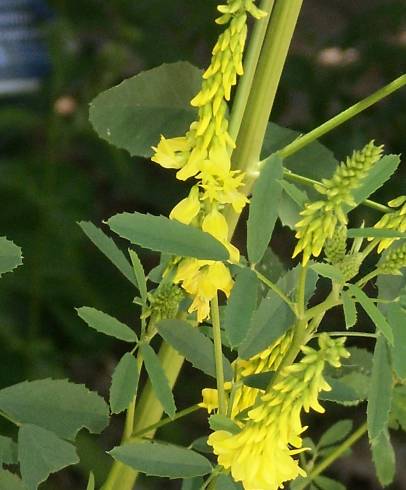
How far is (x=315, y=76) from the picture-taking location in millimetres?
1242

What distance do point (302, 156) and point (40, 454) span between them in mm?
253

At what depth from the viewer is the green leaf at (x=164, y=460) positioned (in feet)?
1.35

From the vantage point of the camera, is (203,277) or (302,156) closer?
(203,277)

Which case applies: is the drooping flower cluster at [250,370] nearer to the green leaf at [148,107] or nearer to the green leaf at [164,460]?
the green leaf at [164,460]

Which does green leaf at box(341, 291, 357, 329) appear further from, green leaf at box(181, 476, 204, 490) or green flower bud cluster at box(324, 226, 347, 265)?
green leaf at box(181, 476, 204, 490)

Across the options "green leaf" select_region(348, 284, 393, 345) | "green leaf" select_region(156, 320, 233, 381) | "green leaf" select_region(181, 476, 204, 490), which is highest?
"green leaf" select_region(348, 284, 393, 345)

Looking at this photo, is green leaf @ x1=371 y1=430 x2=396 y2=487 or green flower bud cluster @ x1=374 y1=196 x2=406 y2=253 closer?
green flower bud cluster @ x1=374 y1=196 x2=406 y2=253

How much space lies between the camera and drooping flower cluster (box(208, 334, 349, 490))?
0.34 m

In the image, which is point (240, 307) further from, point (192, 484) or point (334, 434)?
point (334, 434)

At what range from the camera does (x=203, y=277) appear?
1.30 feet

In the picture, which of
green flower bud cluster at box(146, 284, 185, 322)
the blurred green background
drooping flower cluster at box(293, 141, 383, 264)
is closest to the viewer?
drooping flower cluster at box(293, 141, 383, 264)

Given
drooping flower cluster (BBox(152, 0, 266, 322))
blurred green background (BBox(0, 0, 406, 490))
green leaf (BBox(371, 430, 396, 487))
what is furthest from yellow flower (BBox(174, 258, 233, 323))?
blurred green background (BBox(0, 0, 406, 490))

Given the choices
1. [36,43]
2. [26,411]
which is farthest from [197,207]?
[36,43]

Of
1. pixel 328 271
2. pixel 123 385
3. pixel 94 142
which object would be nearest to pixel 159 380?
pixel 123 385
